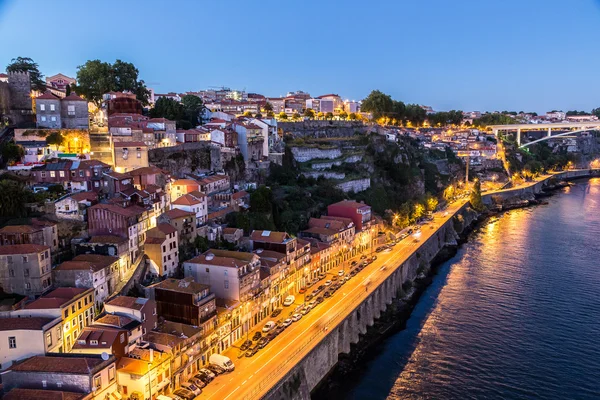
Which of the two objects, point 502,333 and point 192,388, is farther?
point 502,333

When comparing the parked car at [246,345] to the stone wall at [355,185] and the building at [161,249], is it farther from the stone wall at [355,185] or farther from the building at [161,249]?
the stone wall at [355,185]

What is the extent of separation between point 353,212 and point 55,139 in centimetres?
1434

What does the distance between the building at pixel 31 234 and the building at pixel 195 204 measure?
16.9 ft

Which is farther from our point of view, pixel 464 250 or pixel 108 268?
pixel 464 250

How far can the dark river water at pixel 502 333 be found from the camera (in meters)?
15.6

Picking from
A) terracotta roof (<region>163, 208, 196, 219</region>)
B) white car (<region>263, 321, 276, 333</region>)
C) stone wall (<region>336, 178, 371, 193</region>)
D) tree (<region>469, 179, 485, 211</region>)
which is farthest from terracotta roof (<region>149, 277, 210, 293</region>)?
tree (<region>469, 179, 485, 211</region>)

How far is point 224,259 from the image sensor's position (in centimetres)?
1708

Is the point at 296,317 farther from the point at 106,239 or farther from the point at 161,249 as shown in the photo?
the point at 106,239

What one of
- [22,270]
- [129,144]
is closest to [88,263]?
[22,270]

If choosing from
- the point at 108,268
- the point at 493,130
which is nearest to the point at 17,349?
the point at 108,268

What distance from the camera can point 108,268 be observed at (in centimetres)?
1491

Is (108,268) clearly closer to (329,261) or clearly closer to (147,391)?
(147,391)

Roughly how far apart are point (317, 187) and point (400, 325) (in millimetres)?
11992

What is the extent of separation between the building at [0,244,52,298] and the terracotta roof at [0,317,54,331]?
1657 millimetres
